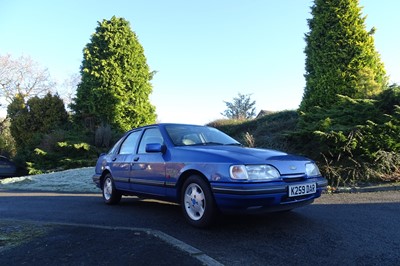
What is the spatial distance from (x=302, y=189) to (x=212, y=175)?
47.1 inches

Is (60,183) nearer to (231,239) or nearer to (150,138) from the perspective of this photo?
(150,138)

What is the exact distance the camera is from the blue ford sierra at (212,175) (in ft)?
13.9

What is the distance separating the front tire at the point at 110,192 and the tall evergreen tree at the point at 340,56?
779cm

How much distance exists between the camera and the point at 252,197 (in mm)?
4141

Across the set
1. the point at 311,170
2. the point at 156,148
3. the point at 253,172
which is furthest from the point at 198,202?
the point at 311,170

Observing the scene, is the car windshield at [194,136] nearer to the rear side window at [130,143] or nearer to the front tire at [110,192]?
the rear side window at [130,143]

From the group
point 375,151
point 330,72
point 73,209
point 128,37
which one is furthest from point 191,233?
point 128,37

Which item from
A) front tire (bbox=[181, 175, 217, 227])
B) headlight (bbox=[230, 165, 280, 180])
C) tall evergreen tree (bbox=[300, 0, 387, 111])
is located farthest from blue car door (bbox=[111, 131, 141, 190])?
tall evergreen tree (bbox=[300, 0, 387, 111])

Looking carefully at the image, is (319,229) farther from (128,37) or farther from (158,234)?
(128,37)

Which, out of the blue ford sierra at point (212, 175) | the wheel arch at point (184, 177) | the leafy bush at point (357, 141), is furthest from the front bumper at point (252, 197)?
the leafy bush at point (357, 141)

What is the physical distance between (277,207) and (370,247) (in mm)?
1107

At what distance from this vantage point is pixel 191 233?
4.43 metres

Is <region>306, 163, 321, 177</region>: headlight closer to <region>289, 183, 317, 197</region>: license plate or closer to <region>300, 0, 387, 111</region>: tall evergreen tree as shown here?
<region>289, 183, 317, 197</region>: license plate

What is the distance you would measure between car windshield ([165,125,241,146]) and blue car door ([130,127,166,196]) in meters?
0.25
